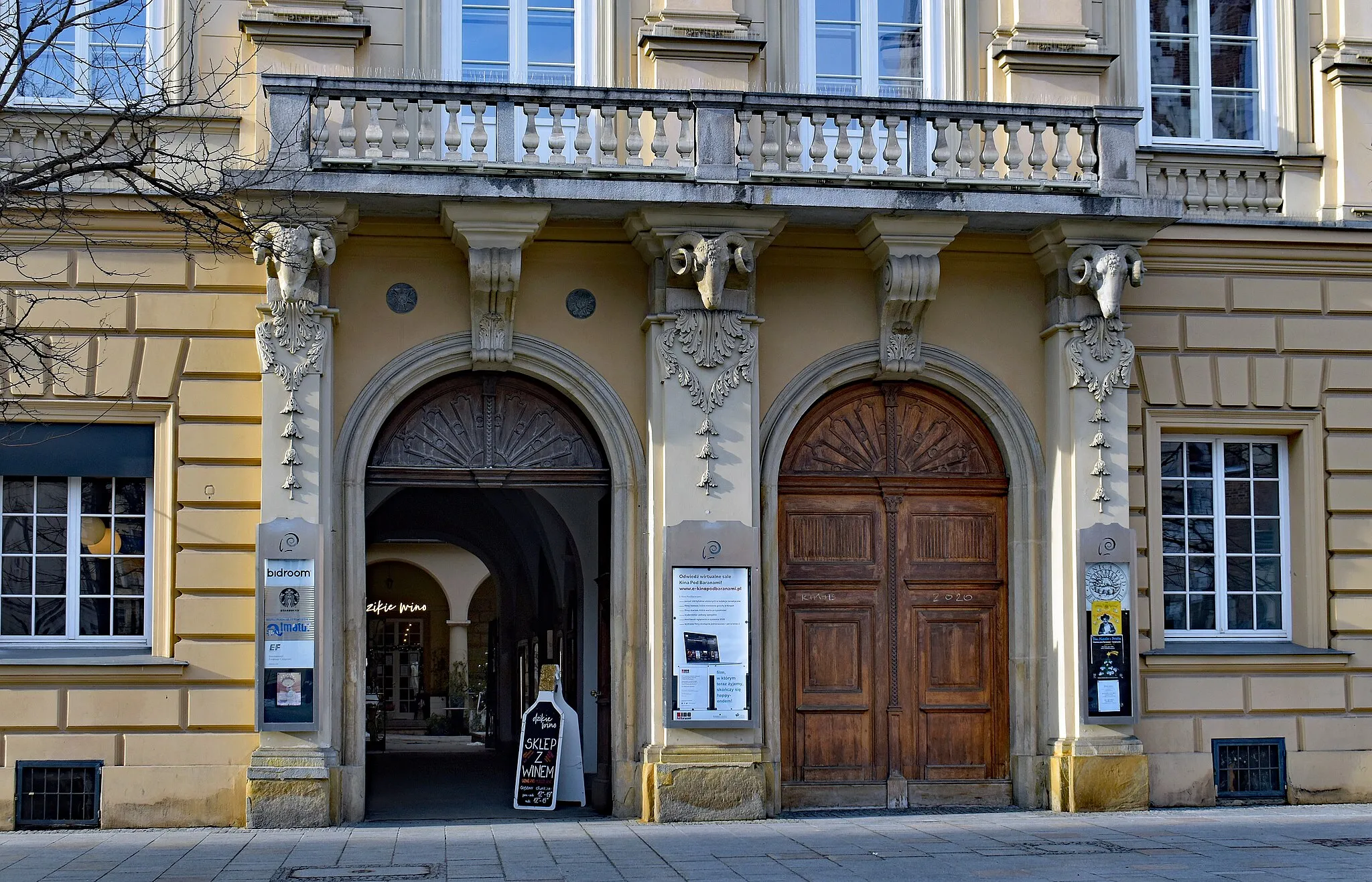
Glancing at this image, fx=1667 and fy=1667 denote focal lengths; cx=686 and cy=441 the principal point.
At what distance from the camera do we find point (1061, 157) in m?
13.9

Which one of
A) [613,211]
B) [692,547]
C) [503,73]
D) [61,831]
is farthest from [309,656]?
[503,73]

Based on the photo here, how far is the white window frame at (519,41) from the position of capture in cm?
1439

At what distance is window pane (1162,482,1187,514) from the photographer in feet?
49.3

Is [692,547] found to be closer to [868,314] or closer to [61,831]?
[868,314]

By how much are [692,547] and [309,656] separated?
3.14 m

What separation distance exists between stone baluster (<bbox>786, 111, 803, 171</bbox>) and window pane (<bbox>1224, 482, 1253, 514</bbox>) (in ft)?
16.6

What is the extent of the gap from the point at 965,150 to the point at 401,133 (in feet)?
15.1

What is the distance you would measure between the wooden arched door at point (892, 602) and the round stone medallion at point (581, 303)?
6.89ft

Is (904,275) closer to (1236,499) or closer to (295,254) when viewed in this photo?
(1236,499)

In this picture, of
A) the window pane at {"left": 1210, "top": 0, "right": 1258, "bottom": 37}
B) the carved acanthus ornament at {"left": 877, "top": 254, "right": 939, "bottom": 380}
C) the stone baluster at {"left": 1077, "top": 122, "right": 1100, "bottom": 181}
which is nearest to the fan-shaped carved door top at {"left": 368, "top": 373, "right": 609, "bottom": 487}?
the carved acanthus ornament at {"left": 877, "top": 254, "right": 939, "bottom": 380}

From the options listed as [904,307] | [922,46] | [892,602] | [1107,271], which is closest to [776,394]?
[904,307]

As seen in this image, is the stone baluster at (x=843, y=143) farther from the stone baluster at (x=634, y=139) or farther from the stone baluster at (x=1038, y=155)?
the stone baluster at (x=634, y=139)

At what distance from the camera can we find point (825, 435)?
47.7 ft

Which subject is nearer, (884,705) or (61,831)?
(61,831)
